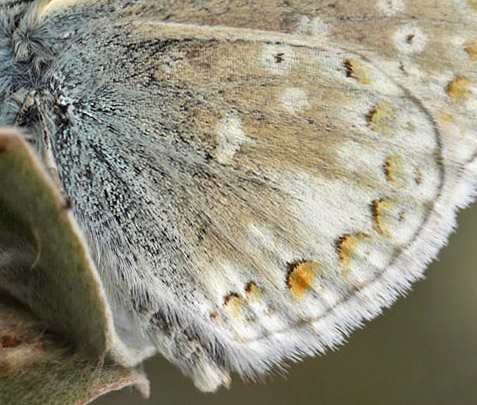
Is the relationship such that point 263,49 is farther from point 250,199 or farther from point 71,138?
point 71,138

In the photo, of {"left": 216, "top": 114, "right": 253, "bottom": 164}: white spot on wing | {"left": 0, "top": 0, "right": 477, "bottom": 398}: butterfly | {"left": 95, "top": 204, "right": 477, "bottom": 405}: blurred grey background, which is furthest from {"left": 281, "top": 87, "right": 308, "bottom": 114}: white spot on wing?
{"left": 95, "top": 204, "right": 477, "bottom": 405}: blurred grey background

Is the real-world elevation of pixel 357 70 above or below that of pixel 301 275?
above

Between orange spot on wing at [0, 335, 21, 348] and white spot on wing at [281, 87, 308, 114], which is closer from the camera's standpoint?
orange spot on wing at [0, 335, 21, 348]

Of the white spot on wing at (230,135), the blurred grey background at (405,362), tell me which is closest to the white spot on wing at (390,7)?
the white spot on wing at (230,135)

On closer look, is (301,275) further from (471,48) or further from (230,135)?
(471,48)

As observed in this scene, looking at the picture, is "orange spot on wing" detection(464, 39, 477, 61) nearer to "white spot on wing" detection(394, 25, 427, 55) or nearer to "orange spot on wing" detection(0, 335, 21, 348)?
"white spot on wing" detection(394, 25, 427, 55)

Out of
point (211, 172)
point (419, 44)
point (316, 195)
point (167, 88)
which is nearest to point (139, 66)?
point (167, 88)

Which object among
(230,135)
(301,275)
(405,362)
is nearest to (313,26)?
(230,135)
